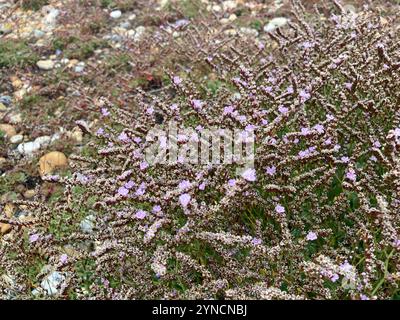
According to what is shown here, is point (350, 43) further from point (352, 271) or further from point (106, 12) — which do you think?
point (106, 12)

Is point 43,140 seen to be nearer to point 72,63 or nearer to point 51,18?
point 72,63

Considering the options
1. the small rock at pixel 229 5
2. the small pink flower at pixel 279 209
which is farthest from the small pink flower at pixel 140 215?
the small rock at pixel 229 5

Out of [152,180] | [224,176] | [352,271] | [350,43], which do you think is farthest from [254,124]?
[350,43]

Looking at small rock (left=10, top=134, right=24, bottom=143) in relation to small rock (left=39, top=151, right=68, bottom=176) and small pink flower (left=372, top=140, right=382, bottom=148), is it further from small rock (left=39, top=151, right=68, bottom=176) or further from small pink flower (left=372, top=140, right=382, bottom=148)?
small pink flower (left=372, top=140, right=382, bottom=148)

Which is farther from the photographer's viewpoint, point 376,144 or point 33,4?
point 33,4

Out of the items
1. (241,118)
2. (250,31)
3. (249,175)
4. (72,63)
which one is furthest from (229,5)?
(249,175)

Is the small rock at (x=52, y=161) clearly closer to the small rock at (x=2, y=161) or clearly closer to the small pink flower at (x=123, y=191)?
the small rock at (x=2, y=161)
